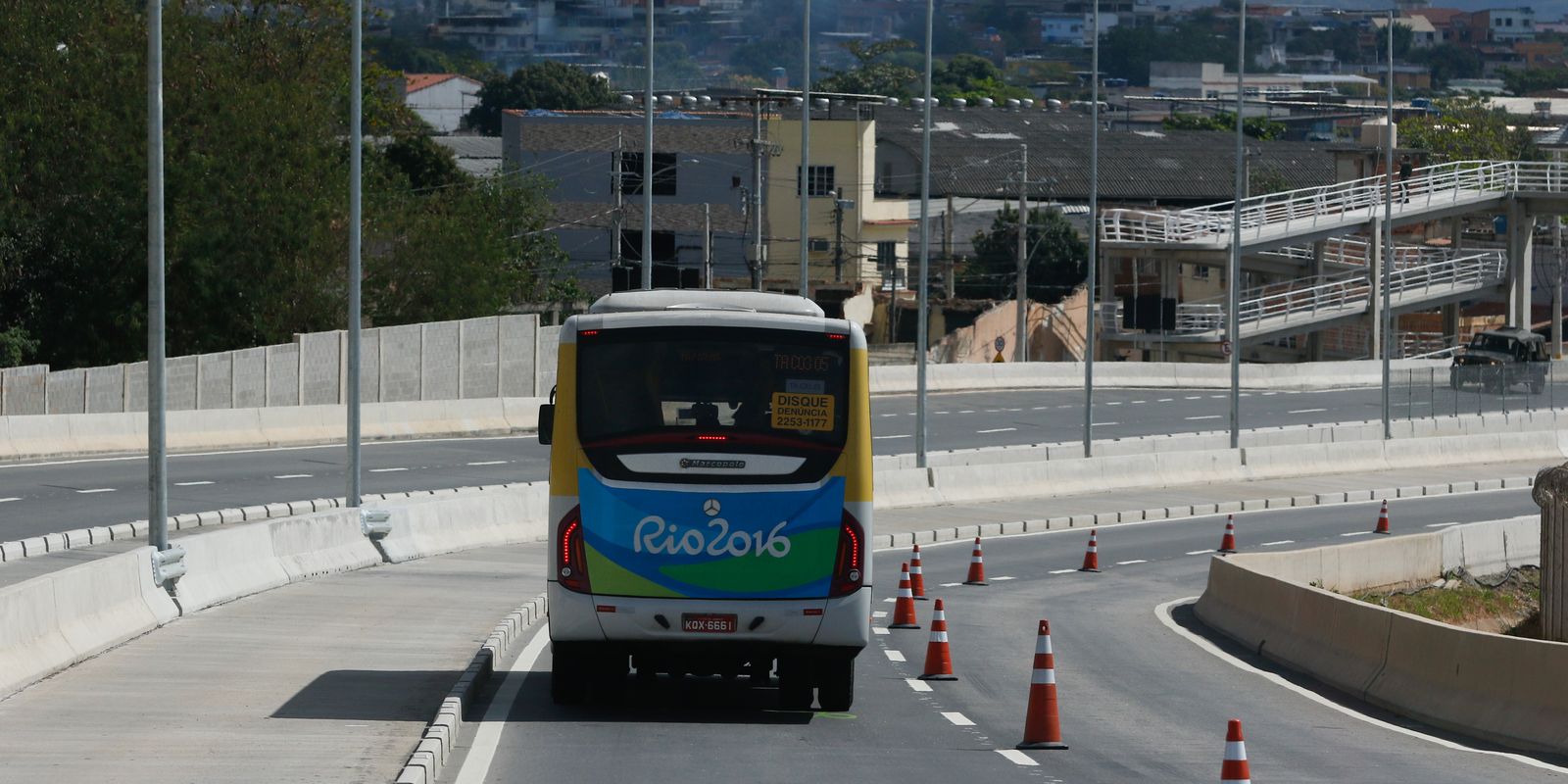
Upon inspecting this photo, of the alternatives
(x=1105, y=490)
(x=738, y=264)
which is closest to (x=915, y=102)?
(x=738, y=264)

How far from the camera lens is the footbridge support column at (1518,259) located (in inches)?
3191

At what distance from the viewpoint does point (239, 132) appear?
60750 millimetres

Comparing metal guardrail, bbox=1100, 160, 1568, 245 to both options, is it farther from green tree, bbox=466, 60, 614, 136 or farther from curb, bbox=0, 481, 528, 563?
green tree, bbox=466, 60, 614, 136

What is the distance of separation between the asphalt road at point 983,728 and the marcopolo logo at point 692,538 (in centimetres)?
124

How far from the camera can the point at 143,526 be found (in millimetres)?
29984

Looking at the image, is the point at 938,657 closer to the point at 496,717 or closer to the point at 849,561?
the point at 849,561

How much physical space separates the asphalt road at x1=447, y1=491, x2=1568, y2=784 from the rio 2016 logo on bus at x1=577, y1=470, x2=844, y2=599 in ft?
3.31

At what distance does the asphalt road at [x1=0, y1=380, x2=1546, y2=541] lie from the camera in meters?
33.9

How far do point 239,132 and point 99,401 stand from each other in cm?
1680

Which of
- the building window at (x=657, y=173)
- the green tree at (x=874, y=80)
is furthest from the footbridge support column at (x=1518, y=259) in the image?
the green tree at (x=874, y=80)

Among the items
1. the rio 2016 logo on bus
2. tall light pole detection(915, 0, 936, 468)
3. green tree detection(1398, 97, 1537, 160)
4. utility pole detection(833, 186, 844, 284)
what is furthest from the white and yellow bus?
green tree detection(1398, 97, 1537, 160)

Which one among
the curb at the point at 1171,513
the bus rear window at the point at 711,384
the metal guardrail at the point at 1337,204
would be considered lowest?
the curb at the point at 1171,513

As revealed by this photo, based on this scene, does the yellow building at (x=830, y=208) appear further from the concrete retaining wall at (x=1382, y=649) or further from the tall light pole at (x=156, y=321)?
the tall light pole at (x=156, y=321)

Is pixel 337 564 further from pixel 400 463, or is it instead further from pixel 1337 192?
pixel 1337 192
